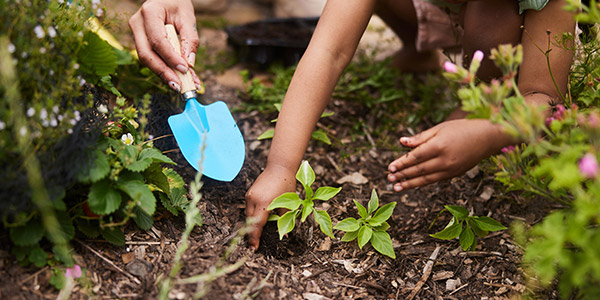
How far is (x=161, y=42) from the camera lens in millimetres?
1451

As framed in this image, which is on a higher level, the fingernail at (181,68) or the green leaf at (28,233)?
the fingernail at (181,68)

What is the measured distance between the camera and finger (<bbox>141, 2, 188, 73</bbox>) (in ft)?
4.77

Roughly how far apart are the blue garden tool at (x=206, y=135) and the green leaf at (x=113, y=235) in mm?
345

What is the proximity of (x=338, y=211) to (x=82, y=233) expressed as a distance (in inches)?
32.9

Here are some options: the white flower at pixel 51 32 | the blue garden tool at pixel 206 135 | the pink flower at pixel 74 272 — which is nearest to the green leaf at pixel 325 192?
the blue garden tool at pixel 206 135

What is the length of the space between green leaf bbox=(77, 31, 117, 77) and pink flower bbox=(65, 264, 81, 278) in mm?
515

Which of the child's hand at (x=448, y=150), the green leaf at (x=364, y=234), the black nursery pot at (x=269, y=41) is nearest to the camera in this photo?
the child's hand at (x=448, y=150)

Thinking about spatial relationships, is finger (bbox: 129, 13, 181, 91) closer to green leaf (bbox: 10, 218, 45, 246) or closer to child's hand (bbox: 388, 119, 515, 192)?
green leaf (bbox: 10, 218, 45, 246)

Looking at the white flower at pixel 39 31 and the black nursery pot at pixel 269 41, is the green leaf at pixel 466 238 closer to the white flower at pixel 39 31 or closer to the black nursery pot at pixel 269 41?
the white flower at pixel 39 31

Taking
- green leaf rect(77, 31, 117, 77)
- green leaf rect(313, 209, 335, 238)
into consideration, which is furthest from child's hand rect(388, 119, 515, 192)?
green leaf rect(77, 31, 117, 77)

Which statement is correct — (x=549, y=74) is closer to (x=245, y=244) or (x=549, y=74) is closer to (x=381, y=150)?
(x=381, y=150)

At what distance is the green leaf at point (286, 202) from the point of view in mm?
1295

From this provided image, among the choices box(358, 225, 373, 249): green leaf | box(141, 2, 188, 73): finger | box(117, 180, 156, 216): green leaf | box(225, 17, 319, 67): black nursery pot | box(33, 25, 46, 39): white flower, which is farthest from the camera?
box(225, 17, 319, 67): black nursery pot

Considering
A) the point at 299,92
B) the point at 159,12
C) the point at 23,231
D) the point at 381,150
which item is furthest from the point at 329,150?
the point at 23,231
